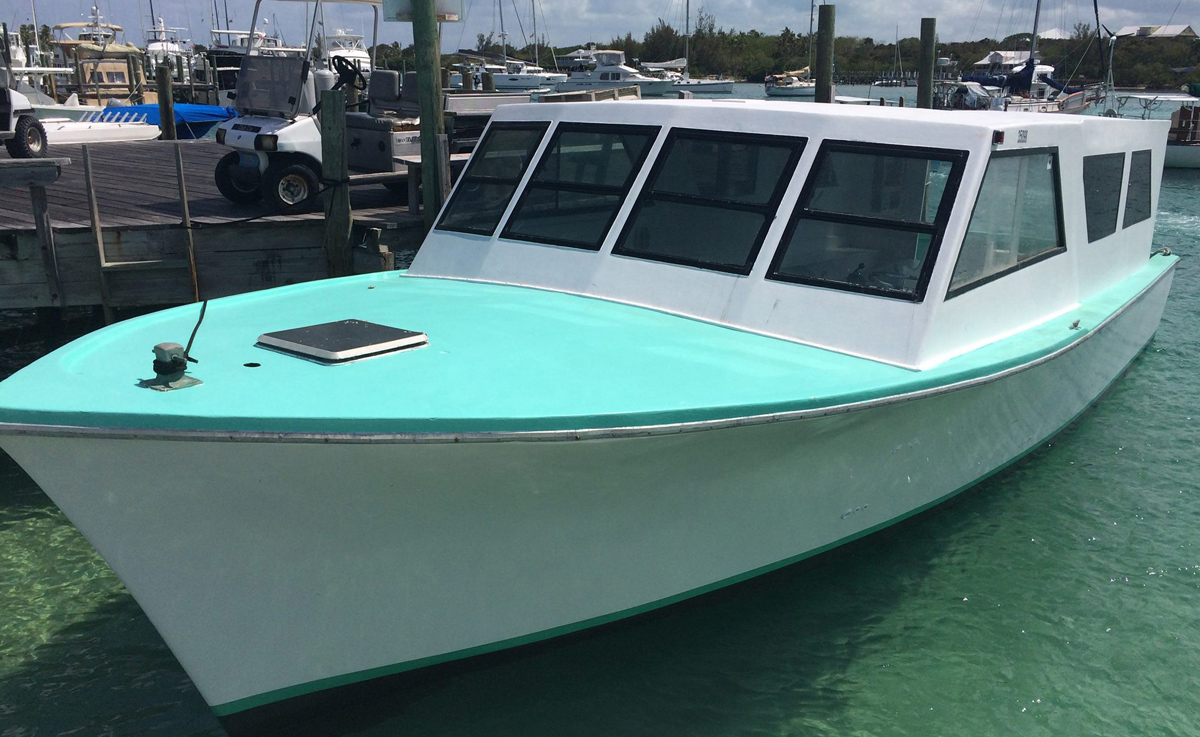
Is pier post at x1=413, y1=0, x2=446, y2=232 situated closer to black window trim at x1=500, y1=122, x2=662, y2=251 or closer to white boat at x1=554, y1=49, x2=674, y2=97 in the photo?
black window trim at x1=500, y1=122, x2=662, y2=251

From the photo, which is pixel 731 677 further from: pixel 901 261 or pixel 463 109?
pixel 463 109

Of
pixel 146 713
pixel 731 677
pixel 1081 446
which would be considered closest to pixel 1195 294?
pixel 1081 446

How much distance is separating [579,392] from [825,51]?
959 cm

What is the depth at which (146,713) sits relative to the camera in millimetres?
4422

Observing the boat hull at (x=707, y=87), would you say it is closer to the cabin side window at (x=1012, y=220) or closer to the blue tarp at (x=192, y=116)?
the blue tarp at (x=192, y=116)

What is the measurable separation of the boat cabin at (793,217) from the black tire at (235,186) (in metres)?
4.01

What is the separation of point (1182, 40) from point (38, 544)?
281 ft

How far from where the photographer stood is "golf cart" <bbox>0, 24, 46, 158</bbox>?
11.4 meters

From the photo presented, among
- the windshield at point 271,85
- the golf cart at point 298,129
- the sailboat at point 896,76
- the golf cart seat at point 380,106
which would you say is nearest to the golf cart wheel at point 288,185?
the golf cart at point 298,129

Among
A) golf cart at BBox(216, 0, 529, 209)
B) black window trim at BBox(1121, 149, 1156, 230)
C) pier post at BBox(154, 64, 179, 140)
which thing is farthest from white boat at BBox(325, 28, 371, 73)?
black window trim at BBox(1121, 149, 1156, 230)

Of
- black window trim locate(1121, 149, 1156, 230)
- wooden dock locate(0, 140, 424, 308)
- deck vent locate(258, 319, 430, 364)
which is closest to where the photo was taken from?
deck vent locate(258, 319, 430, 364)

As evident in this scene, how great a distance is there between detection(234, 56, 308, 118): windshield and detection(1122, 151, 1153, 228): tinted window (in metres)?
7.27

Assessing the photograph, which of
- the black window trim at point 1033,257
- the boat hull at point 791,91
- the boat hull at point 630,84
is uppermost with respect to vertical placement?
the boat hull at point 630,84

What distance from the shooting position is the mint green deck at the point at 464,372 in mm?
3332
